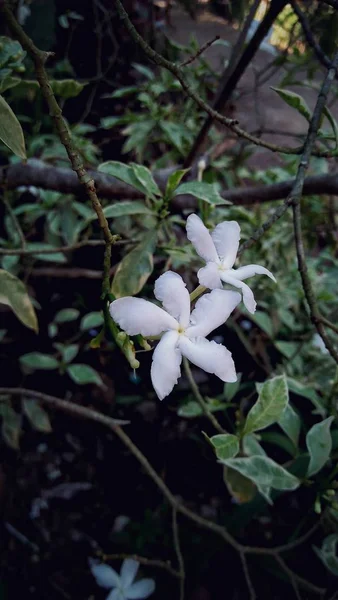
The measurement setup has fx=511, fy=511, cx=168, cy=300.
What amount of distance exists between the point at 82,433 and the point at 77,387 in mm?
112

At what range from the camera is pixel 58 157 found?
3.59 feet

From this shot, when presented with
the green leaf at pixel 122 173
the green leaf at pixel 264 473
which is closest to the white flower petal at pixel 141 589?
the green leaf at pixel 264 473

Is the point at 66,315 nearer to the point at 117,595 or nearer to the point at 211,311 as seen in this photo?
the point at 117,595

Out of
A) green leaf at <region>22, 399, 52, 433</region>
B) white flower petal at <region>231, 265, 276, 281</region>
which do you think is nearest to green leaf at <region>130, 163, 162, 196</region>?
white flower petal at <region>231, 265, 276, 281</region>

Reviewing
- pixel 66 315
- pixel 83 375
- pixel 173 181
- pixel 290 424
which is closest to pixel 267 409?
pixel 290 424

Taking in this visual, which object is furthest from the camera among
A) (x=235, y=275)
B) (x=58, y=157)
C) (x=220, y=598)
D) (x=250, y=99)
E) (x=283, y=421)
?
(x=250, y=99)

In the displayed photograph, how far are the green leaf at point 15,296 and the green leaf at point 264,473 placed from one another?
0.34 metres

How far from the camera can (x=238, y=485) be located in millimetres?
828

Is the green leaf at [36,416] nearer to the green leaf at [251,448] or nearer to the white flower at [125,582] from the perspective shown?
the white flower at [125,582]

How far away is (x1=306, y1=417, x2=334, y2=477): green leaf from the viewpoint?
0.72 m

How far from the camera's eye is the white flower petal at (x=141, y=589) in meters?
0.88

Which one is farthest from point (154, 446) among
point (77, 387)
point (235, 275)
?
point (235, 275)

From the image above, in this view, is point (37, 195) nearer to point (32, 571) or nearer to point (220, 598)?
point (32, 571)

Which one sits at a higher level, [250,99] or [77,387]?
[250,99]
